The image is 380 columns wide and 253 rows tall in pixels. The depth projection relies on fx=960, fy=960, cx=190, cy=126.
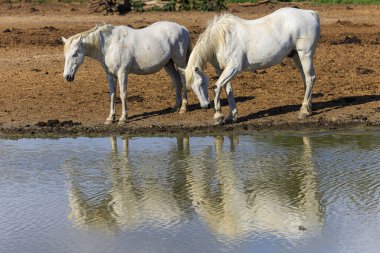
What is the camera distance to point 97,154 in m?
12.6

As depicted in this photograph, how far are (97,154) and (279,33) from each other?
142 inches

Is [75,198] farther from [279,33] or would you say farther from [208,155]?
[279,33]

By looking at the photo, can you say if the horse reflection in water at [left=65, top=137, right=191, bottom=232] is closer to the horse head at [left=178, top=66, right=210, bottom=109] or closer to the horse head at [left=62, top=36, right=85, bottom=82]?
the horse head at [left=178, top=66, right=210, bottom=109]

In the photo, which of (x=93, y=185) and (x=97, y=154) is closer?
(x=93, y=185)

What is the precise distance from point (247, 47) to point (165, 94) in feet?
9.65

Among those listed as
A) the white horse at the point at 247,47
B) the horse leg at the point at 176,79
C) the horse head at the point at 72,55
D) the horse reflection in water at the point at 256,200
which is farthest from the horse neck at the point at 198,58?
the horse reflection in water at the point at 256,200

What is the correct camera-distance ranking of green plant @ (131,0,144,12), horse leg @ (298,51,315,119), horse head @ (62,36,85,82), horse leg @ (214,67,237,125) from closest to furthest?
horse leg @ (214,67,237,125)
horse head @ (62,36,85,82)
horse leg @ (298,51,315,119)
green plant @ (131,0,144,12)

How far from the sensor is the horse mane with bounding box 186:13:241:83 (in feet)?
45.8

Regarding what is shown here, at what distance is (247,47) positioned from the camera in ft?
47.0

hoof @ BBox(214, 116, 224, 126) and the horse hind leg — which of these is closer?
hoof @ BBox(214, 116, 224, 126)

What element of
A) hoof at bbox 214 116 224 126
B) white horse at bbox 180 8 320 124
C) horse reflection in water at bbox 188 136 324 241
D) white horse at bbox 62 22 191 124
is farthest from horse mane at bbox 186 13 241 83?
horse reflection in water at bbox 188 136 324 241

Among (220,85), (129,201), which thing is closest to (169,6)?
(220,85)

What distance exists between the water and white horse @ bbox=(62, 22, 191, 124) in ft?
4.38

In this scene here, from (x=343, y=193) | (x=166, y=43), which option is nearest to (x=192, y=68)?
(x=166, y=43)
